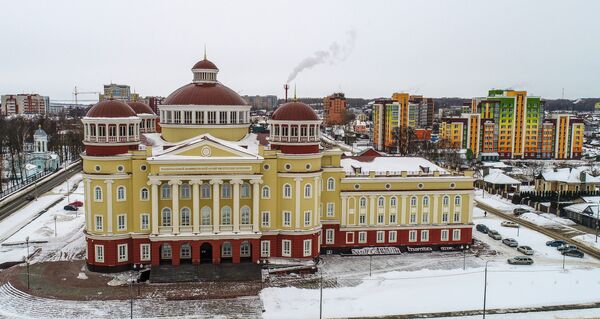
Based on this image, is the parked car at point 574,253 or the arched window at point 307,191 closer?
the arched window at point 307,191

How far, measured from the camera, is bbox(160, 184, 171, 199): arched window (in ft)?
132

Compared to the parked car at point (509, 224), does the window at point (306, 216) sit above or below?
above

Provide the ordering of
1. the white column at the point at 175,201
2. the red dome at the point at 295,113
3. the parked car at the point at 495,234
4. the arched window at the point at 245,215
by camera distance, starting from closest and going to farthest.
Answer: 1. the white column at the point at 175,201
2. the arched window at the point at 245,215
3. the red dome at the point at 295,113
4. the parked car at the point at 495,234

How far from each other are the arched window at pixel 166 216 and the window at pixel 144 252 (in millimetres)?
2218

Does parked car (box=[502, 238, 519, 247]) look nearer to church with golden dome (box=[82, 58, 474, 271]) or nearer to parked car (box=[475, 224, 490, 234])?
parked car (box=[475, 224, 490, 234])

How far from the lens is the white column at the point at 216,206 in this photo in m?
39.8

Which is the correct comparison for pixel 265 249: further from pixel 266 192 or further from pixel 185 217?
pixel 185 217

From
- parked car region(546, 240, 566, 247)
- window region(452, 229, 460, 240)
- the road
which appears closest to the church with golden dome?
window region(452, 229, 460, 240)

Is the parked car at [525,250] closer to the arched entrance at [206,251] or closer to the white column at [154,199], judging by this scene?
the arched entrance at [206,251]

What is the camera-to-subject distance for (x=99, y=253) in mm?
39969

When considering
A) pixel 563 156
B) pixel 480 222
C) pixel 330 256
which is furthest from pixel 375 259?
pixel 563 156

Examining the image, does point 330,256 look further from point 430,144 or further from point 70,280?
point 430,144

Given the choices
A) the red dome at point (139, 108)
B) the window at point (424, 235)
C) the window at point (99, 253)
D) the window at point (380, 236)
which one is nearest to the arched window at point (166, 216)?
the window at point (99, 253)

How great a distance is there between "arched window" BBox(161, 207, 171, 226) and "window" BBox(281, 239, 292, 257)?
348 inches
